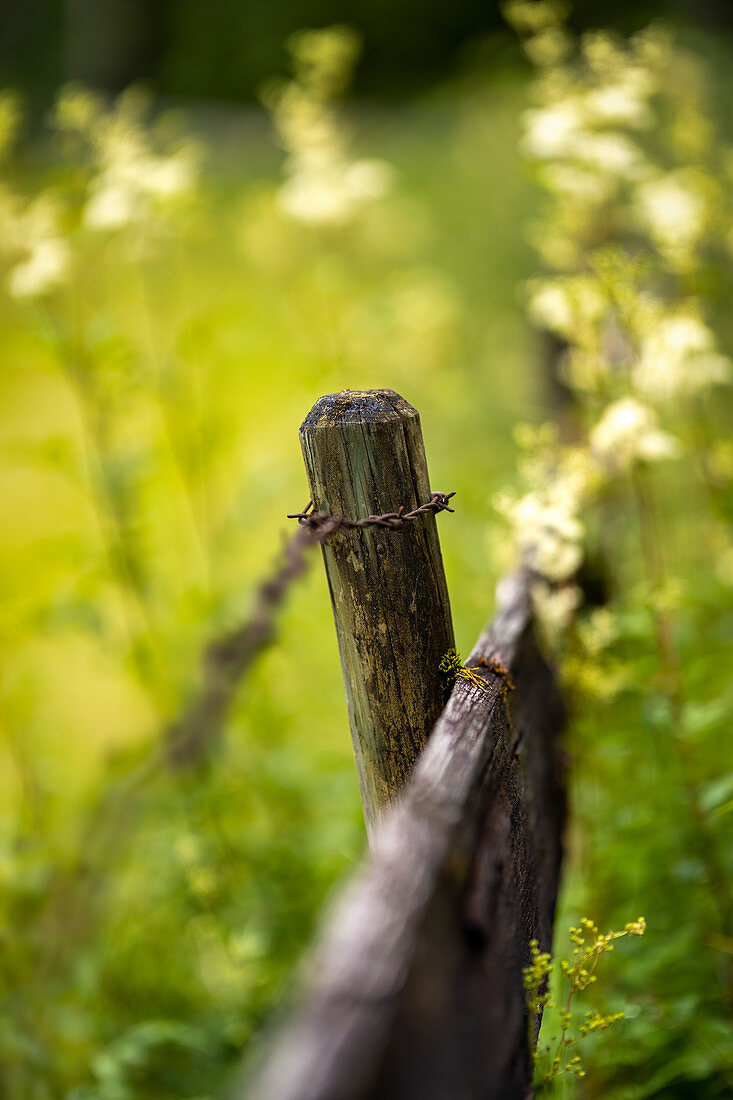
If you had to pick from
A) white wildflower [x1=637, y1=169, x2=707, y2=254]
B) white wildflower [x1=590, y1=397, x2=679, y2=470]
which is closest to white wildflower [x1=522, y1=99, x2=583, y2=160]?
white wildflower [x1=637, y1=169, x2=707, y2=254]

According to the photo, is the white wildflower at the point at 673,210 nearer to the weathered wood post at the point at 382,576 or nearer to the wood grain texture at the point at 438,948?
the weathered wood post at the point at 382,576

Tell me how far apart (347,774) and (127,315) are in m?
2.19

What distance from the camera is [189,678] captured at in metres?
1.98

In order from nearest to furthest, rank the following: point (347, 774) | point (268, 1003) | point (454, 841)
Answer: point (454, 841)
point (268, 1003)
point (347, 774)

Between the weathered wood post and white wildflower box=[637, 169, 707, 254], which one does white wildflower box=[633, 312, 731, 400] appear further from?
the weathered wood post

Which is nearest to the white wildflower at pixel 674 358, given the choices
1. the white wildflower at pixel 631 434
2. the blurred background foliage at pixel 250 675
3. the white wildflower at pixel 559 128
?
the blurred background foliage at pixel 250 675

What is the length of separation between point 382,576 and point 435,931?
1.39 feet

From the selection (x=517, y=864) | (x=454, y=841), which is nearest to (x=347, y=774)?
(x=517, y=864)

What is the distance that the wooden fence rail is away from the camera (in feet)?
1.55

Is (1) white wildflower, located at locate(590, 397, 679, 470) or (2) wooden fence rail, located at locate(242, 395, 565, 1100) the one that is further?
A: (1) white wildflower, located at locate(590, 397, 679, 470)

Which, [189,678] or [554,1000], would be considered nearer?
[554,1000]

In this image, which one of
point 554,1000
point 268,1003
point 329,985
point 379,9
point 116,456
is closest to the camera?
point 329,985

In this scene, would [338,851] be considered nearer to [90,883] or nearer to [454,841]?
[90,883]

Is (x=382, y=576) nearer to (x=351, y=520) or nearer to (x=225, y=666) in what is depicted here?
(x=351, y=520)
